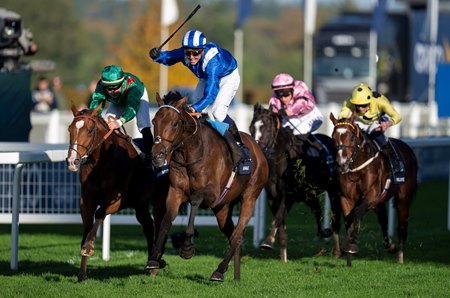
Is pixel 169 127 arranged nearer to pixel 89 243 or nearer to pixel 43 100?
pixel 89 243

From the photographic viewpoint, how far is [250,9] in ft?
111

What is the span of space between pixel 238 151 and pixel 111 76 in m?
1.26

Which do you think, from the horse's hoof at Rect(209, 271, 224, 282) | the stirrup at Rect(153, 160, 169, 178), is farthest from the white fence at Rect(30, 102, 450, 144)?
the horse's hoof at Rect(209, 271, 224, 282)

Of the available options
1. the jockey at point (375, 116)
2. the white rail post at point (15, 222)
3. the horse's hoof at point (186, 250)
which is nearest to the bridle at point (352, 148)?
the jockey at point (375, 116)

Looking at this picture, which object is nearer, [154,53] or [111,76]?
[111,76]

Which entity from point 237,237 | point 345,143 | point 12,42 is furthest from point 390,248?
point 12,42

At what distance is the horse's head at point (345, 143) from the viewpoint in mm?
11562

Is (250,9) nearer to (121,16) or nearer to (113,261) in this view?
(113,261)

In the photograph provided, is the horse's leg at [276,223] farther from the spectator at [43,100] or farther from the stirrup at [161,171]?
the spectator at [43,100]

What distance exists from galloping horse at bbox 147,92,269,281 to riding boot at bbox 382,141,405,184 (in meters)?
1.98

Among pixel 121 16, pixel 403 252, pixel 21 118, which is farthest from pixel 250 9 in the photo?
pixel 121 16

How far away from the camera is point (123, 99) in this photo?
10875 millimetres

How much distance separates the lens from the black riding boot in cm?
1052

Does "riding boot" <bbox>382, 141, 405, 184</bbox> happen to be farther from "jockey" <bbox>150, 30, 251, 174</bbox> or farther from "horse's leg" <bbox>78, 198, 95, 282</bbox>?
"horse's leg" <bbox>78, 198, 95, 282</bbox>
